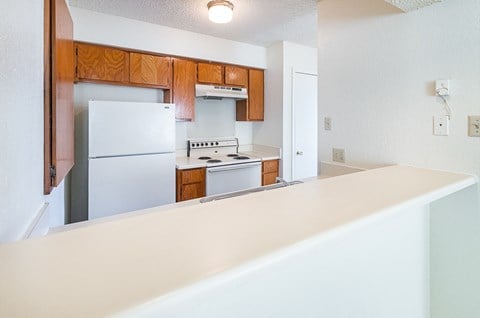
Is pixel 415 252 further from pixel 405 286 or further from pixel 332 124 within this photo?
pixel 332 124

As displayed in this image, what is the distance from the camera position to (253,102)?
3.65 m

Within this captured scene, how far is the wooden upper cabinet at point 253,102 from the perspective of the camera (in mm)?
3617

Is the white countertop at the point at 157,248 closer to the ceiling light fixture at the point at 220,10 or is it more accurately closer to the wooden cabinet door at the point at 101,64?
the ceiling light fixture at the point at 220,10

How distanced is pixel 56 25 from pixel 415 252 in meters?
2.08

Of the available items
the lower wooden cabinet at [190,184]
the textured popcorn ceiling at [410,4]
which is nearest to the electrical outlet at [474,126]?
the textured popcorn ceiling at [410,4]

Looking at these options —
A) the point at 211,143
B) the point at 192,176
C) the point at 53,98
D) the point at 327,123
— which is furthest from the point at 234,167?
the point at 53,98

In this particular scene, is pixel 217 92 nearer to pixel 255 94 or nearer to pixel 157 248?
pixel 255 94

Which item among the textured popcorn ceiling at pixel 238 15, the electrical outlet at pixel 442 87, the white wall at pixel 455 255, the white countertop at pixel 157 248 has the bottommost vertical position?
the white wall at pixel 455 255

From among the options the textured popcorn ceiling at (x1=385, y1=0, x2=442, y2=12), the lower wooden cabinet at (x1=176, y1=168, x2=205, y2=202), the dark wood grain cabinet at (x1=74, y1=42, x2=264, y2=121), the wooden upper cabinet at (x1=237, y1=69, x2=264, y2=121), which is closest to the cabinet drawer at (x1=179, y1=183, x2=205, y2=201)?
the lower wooden cabinet at (x1=176, y1=168, x2=205, y2=202)

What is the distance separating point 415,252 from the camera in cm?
158

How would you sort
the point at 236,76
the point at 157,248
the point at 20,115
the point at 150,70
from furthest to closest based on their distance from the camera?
1. the point at 236,76
2. the point at 150,70
3. the point at 20,115
4. the point at 157,248

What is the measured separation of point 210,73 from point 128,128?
1.25m

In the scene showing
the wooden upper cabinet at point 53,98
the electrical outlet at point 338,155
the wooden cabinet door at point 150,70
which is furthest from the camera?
the wooden cabinet door at point 150,70

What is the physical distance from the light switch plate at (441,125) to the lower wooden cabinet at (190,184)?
208 centimetres
